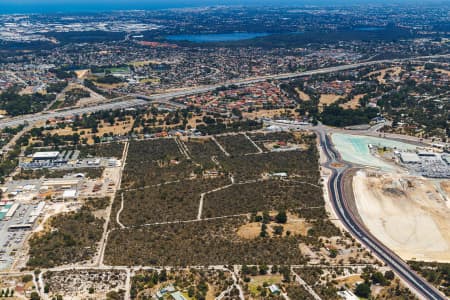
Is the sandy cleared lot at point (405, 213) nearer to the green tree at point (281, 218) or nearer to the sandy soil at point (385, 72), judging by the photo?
the green tree at point (281, 218)

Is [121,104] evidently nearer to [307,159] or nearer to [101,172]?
[101,172]

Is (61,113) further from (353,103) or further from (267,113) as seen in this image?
(353,103)

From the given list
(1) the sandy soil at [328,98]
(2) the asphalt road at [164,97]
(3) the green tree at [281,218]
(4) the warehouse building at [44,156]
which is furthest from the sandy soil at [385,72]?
(4) the warehouse building at [44,156]

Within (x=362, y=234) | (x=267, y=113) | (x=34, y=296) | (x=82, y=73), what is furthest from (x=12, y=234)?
(x=82, y=73)

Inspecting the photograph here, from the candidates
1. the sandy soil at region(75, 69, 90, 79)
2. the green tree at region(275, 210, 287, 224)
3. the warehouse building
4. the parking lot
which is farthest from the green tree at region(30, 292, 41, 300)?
the sandy soil at region(75, 69, 90, 79)

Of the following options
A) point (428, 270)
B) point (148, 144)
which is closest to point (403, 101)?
point (148, 144)

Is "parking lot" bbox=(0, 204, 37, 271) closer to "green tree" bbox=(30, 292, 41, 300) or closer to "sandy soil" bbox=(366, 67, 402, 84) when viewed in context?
"green tree" bbox=(30, 292, 41, 300)
